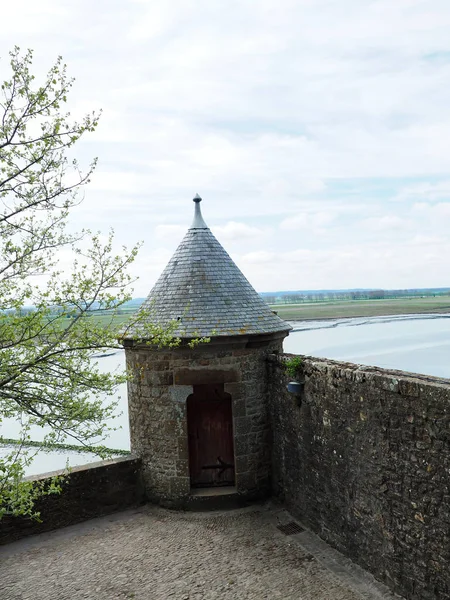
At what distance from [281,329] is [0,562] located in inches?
218

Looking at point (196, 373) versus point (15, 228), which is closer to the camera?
point (15, 228)

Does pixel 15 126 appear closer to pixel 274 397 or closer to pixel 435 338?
pixel 274 397

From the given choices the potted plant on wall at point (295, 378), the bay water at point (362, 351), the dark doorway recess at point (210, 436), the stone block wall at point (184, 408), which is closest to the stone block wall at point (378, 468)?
the potted plant on wall at point (295, 378)

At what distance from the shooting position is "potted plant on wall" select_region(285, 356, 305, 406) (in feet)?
24.0

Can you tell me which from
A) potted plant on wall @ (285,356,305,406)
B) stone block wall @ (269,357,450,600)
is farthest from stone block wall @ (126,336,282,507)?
potted plant on wall @ (285,356,305,406)

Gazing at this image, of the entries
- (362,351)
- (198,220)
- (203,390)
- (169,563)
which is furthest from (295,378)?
(362,351)

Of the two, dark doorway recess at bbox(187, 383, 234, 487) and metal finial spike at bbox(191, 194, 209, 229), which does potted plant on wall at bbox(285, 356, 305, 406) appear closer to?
dark doorway recess at bbox(187, 383, 234, 487)

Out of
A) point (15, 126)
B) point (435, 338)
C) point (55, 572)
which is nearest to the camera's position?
point (15, 126)

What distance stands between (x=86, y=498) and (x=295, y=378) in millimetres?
4023

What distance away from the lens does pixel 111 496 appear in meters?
8.38

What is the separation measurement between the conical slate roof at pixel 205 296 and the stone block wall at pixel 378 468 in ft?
5.05

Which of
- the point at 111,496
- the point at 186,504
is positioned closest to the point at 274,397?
the point at 186,504

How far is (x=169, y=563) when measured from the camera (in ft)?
21.9

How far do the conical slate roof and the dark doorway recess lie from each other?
4.69 feet
